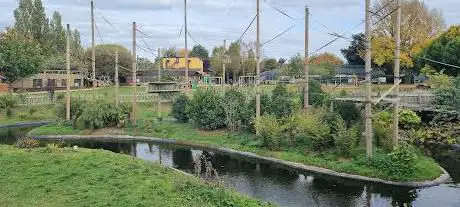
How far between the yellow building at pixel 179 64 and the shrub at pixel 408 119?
60206 millimetres

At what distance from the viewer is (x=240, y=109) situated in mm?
36062

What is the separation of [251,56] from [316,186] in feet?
225

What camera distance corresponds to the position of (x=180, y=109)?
4200cm

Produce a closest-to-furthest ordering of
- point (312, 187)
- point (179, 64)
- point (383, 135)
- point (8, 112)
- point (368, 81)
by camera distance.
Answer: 1. point (312, 187)
2. point (368, 81)
3. point (383, 135)
4. point (8, 112)
5. point (179, 64)

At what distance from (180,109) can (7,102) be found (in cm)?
1815

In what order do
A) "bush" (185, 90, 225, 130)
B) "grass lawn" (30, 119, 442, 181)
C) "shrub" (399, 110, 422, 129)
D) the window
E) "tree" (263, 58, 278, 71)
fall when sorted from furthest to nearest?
"tree" (263, 58, 278, 71) → the window → "bush" (185, 90, 225, 130) → "shrub" (399, 110, 422, 129) → "grass lawn" (30, 119, 442, 181)

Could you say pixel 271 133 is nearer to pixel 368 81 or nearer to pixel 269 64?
pixel 368 81

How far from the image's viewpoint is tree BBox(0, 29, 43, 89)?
176 feet

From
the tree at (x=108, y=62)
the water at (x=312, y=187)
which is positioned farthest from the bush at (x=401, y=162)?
the tree at (x=108, y=62)

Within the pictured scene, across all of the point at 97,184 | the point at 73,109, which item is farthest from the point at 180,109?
the point at 97,184

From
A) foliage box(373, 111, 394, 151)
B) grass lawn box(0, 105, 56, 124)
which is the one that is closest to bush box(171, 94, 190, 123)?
grass lawn box(0, 105, 56, 124)

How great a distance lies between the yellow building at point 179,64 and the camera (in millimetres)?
93019

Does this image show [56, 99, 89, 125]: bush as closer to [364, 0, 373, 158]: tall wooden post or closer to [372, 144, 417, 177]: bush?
[364, 0, 373, 158]: tall wooden post

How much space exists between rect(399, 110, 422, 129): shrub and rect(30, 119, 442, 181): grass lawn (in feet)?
25.5
